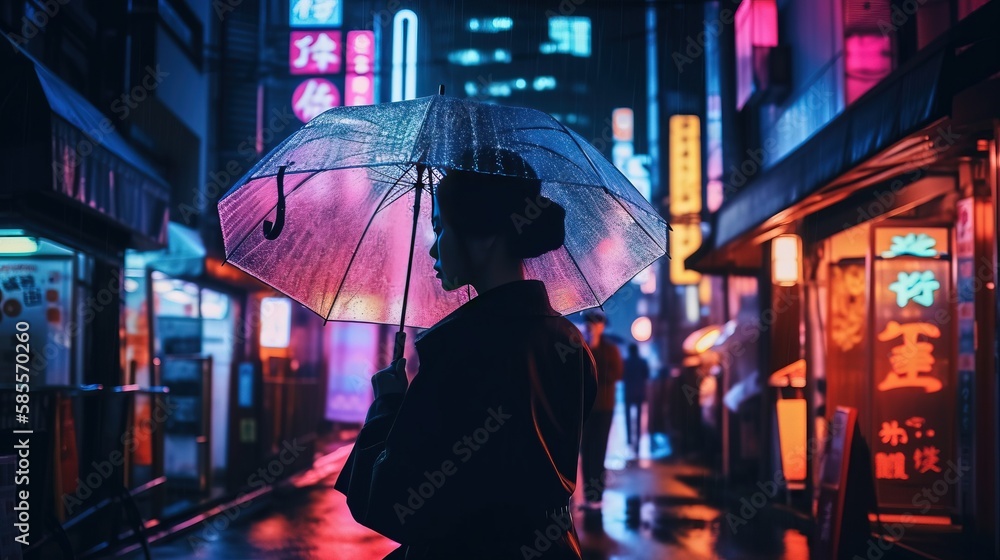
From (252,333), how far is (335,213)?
41.5ft

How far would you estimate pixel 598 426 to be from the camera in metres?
11.6

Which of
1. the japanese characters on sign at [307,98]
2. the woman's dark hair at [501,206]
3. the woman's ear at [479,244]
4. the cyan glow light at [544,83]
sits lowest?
the woman's ear at [479,244]

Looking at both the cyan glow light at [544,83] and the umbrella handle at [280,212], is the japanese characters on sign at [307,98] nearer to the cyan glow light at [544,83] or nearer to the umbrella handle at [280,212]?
the umbrella handle at [280,212]

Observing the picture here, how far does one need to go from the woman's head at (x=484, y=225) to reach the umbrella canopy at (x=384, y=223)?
2.31ft

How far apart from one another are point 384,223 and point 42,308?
6.25m

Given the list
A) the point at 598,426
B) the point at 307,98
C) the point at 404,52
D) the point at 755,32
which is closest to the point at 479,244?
the point at 598,426

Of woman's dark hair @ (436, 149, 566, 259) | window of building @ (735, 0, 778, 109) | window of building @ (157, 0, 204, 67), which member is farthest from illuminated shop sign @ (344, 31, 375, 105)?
woman's dark hair @ (436, 149, 566, 259)

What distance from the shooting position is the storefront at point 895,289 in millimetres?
7375

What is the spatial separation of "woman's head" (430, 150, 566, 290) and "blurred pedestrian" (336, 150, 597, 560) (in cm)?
2

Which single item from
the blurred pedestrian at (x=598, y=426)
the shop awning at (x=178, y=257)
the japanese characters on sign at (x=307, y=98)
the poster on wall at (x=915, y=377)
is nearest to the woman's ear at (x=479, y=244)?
the blurred pedestrian at (x=598, y=426)

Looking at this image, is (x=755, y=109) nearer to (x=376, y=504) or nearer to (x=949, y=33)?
(x=949, y=33)

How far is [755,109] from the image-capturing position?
15648 millimetres

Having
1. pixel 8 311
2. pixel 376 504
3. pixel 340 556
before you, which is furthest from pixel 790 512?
pixel 376 504

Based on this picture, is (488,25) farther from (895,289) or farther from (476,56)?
(895,289)
